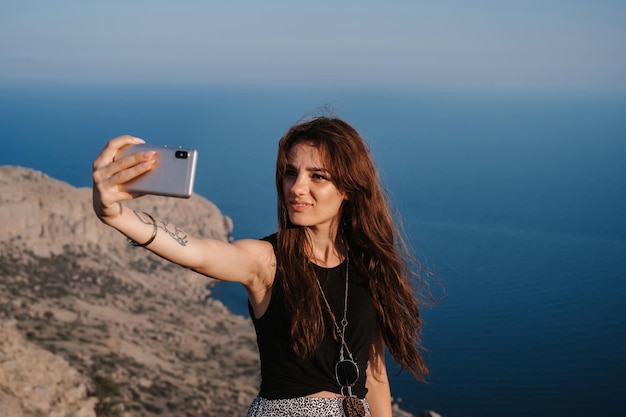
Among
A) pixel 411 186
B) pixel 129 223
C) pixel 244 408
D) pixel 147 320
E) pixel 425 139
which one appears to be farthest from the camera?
pixel 425 139

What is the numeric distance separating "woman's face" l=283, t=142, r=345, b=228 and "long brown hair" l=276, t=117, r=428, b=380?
0.02m

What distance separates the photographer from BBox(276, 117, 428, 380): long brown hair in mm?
2363

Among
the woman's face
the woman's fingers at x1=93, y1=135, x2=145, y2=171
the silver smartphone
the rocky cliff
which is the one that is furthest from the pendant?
the rocky cliff

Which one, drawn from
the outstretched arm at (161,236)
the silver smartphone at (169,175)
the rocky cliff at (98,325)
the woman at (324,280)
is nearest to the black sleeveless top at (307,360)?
the woman at (324,280)

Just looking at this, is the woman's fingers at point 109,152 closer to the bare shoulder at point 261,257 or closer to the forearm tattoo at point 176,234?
the forearm tattoo at point 176,234

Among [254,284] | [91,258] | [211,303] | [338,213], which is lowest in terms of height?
[211,303]

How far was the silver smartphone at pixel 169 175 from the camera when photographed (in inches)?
68.8

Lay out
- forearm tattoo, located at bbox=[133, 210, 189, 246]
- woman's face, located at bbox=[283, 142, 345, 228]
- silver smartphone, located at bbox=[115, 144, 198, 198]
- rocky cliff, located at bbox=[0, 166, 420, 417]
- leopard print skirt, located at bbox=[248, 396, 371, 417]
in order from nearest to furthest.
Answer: silver smartphone, located at bbox=[115, 144, 198, 198]
forearm tattoo, located at bbox=[133, 210, 189, 246]
leopard print skirt, located at bbox=[248, 396, 371, 417]
woman's face, located at bbox=[283, 142, 345, 228]
rocky cliff, located at bbox=[0, 166, 420, 417]

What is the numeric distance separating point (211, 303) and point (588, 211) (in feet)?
92.4

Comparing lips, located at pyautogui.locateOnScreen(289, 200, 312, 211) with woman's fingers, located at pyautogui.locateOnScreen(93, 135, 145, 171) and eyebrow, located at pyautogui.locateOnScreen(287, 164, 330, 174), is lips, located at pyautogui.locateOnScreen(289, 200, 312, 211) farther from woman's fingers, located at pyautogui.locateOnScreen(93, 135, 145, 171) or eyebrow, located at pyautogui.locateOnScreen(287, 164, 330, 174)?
woman's fingers, located at pyautogui.locateOnScreen(93, 135, 145, 171)

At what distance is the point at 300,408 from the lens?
2.29 meters

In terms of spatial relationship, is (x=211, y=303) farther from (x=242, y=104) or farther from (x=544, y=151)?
(x=242, y=104)

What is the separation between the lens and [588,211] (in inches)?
1816

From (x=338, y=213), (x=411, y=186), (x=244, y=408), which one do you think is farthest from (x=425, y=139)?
(x=338, y=213)
